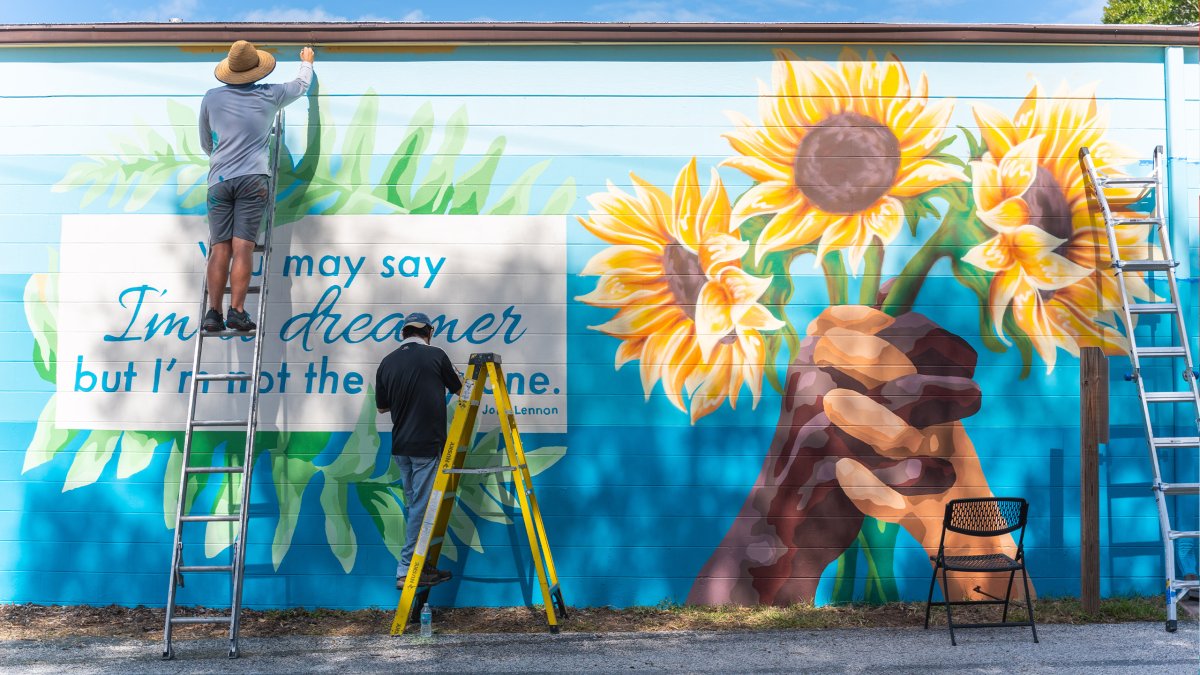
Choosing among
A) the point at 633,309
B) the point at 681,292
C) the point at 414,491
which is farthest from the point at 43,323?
the point at 681,292

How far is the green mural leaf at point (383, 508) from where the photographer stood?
20.1 ft

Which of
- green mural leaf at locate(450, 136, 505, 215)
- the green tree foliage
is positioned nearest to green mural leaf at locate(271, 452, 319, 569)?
green mural leaf at locate(450, 136, 505, 215)

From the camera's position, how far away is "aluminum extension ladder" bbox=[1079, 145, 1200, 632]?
5.72 meters

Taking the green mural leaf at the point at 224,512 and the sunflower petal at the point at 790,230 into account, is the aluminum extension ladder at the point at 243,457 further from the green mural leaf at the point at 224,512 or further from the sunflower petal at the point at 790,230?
the sunflower petal at the point at 790,230

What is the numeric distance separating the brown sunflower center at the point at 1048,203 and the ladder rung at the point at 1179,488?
1789 mm

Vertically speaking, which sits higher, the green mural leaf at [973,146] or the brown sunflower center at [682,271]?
the green mural leaf at [973,146]

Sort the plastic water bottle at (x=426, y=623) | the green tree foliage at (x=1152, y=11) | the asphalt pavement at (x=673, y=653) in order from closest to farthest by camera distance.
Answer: the asphalt pavement at (x=673, y=653) < the plastic water bottle at (x=426, y=623) < the green tree foliage at (x=1152, y=11)

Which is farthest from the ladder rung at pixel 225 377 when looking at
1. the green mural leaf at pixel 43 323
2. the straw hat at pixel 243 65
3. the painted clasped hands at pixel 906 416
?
the painted clasped hands at pixel 906 416

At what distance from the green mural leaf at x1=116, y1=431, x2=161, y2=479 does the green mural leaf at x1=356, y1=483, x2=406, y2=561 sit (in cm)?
145

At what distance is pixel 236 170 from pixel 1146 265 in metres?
6.07

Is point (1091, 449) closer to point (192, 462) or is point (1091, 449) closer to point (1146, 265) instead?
point (1146, 265)

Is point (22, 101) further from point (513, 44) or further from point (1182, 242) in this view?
point (1182, 242)

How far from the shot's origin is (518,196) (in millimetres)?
6254

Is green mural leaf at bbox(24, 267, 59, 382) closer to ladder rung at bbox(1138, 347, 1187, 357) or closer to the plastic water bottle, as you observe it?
the plastic water bottle
